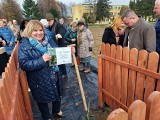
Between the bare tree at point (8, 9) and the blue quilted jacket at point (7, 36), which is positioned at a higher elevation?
the bare tree at point (8, 9)

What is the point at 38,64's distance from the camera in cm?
270

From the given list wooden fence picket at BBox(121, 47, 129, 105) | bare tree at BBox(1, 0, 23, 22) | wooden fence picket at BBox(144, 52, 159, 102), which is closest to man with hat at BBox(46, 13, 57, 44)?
wooden fence picket at BBox(121, 47, 129, 105)

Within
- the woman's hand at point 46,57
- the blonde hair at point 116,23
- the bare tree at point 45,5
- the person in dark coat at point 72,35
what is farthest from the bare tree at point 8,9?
the woman's hand at point 46,57

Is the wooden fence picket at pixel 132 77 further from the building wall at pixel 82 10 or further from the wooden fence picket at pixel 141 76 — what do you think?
the building wall at pixel 82 10

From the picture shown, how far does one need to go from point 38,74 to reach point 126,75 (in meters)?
1.36

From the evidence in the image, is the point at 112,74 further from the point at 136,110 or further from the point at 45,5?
the point at 45,5

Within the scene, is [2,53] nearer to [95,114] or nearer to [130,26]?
[95,114]

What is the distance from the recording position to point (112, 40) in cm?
502

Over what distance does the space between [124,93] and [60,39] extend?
3738mm

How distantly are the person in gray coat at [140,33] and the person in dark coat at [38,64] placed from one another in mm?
1495

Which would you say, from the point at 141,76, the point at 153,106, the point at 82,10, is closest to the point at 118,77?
the point at 141,76

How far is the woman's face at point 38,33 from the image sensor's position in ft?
9.18

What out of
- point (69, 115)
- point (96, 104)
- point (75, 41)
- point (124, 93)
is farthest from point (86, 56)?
point (124, 93)

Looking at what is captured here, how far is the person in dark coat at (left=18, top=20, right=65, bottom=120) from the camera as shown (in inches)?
106
